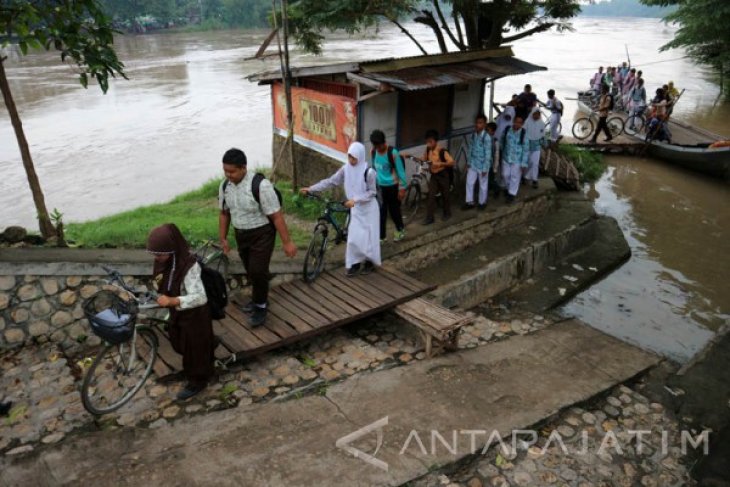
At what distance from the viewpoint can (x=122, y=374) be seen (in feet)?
14.8

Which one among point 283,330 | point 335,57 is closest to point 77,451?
point 283,330

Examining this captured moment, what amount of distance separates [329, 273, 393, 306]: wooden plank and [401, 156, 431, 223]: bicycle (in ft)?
6.54

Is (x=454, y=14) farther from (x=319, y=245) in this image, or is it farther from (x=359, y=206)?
(x=319, y=245)

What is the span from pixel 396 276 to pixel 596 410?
2.55 m

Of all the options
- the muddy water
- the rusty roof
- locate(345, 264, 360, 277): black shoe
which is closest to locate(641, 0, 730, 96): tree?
the muddy water

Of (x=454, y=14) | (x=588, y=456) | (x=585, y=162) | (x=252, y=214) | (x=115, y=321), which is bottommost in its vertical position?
(x=585, y=162)

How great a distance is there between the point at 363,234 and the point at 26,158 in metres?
3.66

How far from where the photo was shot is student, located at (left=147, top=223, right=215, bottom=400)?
3.82 metres

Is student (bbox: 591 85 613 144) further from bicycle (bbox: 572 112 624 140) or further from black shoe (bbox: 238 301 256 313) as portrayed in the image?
black shoe (bbox: 238 301 256 313)

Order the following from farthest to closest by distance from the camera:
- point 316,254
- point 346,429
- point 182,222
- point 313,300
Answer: point 182,222
point 316,254
point 313,300
point 346,429

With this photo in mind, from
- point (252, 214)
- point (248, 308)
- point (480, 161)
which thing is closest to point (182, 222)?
point (248, 308)

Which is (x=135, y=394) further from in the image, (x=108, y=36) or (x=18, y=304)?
(x=108, y=36)

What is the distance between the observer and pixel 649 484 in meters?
3.95

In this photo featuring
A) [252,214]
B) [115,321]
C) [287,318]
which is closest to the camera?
[115,321]
